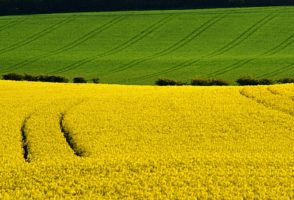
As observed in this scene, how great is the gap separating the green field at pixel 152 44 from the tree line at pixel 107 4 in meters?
4.11

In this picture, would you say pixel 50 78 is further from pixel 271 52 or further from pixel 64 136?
pixel 64 136

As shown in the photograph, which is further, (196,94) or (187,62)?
(187,62)

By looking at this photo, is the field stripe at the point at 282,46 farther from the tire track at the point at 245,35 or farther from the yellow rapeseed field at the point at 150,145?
the yellow rapeseed field at the point at 150,145

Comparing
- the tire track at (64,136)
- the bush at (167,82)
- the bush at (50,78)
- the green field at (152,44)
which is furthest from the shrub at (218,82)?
the tire track at (64,136)

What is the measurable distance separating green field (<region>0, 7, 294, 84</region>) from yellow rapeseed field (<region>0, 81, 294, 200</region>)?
91.1 ft

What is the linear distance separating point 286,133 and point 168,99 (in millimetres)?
7748

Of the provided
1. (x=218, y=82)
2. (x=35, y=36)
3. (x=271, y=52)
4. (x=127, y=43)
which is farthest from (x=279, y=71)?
(x=35, y=36)

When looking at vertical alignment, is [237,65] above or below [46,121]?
below

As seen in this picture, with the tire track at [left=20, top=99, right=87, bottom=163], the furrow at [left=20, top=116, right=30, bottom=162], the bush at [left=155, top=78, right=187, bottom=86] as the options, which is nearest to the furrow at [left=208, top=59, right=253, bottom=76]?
the bush at [left=155, top=78, right=187, bottom=86]

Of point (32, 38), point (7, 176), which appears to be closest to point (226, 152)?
Result: point (7, 176)

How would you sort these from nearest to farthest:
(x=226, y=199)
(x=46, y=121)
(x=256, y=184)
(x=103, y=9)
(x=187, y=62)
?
(x=226, y=199)
(x=256, y=184)
(x=46, y=121)
(x=187, y=62)
(x=103, y=9)

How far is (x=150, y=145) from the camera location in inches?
798

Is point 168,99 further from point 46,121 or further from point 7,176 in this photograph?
point 7,176

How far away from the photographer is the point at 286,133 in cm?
2138
